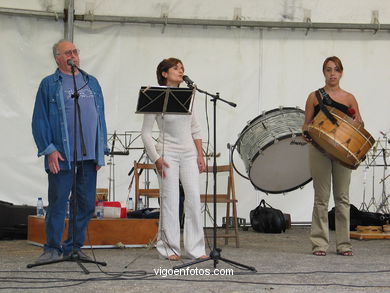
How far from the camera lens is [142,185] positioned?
942 centimetres

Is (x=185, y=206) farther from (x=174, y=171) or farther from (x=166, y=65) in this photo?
(x=166, y=65)

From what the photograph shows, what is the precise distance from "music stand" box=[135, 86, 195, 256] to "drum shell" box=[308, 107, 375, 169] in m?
1.17

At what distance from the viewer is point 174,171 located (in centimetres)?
583

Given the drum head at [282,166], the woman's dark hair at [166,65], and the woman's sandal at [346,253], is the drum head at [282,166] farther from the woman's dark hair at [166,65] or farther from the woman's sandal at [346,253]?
the woman's dark hair at [166,65]

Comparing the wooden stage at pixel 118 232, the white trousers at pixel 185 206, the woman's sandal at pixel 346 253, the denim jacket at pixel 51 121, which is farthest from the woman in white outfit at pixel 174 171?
the woman's sandal at pixel 346 253

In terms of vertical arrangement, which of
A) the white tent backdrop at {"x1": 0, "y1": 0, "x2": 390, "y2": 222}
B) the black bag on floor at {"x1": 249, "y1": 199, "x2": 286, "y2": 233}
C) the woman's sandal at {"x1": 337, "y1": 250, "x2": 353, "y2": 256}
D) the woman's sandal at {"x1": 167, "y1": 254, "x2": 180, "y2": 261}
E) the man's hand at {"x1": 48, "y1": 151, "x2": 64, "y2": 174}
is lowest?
the woman's sandal at {"x1": 167, "y1": 254, "x2": 180, "y2": 261}

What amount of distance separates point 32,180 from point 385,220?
4212mm

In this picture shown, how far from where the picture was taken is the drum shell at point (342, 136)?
236 inches

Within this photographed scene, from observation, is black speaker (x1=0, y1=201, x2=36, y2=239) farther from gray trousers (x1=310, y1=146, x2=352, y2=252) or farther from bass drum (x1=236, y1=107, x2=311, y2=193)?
gray trousers (x1=310, y1=146, x2=352, y2=252)

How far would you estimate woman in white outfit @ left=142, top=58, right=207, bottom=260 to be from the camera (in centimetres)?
581

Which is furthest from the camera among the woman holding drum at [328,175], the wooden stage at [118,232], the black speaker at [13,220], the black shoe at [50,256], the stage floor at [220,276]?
the black speaker at [13,220]

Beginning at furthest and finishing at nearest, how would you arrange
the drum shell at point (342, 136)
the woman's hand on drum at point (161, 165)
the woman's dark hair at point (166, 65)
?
the drum shell at point (342, 136) < the woman's dark hair at point (166, 65) < the woman's hand on drum at point (161, 165)

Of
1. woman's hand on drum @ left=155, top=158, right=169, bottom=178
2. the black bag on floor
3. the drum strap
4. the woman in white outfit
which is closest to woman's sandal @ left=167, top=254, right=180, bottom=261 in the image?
the woman in white outfit

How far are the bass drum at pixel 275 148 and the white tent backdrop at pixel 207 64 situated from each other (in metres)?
1.47
